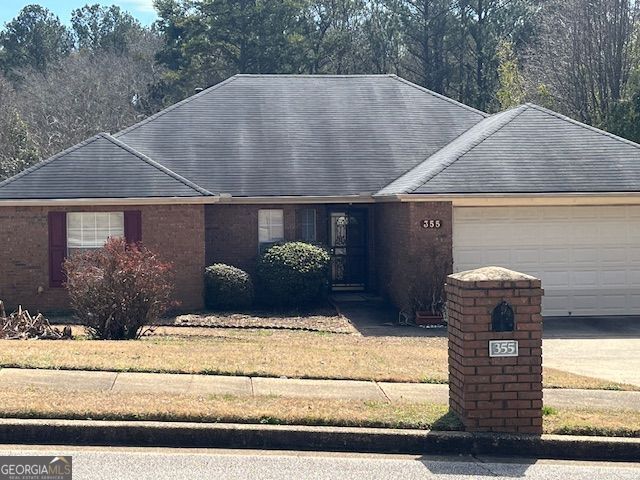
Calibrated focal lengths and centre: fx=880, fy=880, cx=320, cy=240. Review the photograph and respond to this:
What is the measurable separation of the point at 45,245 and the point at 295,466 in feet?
43.8

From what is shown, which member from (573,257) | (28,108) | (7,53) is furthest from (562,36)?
(7,53)

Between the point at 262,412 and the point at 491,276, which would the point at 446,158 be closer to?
the point at 491,276

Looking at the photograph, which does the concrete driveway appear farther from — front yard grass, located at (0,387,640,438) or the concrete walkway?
front yard grass, located at (0,387,640,438)

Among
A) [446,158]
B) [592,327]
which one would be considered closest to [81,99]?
[446,158]

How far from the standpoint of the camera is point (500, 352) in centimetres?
809

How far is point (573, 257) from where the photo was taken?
735 inches

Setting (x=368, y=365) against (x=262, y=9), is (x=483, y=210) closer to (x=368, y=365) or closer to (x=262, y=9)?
(x=368, y=365)

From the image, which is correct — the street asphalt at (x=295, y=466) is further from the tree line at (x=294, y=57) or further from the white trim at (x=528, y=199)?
the tree line at (x=294, y=57)

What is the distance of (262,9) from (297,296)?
28.9 m

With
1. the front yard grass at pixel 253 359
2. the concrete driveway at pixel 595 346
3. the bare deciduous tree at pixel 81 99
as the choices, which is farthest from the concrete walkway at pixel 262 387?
the bare deciduous tree at pixel 81 99

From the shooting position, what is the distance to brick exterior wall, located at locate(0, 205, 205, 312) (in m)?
19.1

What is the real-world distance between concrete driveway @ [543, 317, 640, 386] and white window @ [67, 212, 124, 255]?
9.44 metres

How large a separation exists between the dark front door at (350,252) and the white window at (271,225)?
6.84 ft

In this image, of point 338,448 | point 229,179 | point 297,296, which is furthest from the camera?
point 229,179
